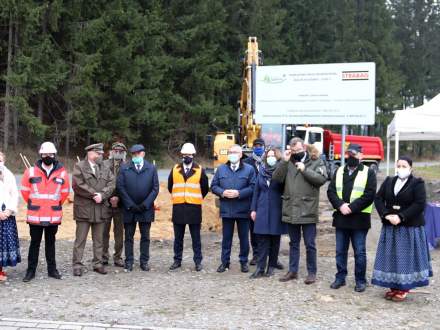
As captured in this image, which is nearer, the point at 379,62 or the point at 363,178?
the point at 363,178

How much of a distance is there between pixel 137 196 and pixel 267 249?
2005 mm

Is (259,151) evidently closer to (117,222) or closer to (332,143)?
(117,222)

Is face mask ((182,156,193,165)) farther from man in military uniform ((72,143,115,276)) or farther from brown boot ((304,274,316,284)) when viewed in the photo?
brown boot ((304,274,316,284))

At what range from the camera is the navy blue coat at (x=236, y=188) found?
752cm

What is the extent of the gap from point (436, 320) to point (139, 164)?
14.4 feet

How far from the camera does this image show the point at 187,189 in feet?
25.1

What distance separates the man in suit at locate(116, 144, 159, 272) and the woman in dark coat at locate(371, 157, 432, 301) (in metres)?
3.24

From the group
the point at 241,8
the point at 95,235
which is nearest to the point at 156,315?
the point at 95,235

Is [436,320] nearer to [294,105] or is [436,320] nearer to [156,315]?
[156,315]

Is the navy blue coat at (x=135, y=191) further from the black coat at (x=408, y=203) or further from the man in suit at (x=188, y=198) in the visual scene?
the black coat at (x=408, y=203)

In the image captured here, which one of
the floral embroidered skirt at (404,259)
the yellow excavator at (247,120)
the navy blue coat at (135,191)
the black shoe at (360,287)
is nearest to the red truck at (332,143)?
the yellow excavator at (247,120)

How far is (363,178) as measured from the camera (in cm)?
657

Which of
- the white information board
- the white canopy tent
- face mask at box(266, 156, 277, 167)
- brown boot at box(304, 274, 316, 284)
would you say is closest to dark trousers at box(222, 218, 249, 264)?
face mask at box(266, 156, 277, 167)

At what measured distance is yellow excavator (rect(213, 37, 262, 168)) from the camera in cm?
1922
